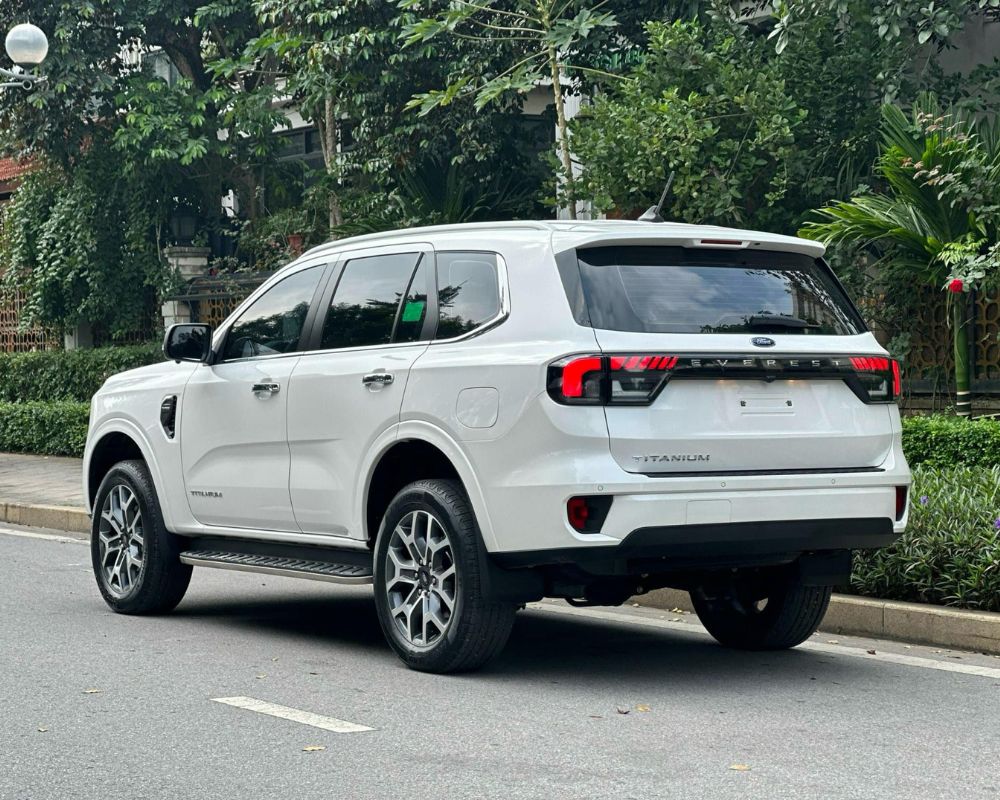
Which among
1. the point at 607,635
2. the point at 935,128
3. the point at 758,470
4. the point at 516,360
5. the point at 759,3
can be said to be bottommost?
the point at 607,635

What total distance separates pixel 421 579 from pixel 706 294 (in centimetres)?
170

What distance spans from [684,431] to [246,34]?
53.8 ft

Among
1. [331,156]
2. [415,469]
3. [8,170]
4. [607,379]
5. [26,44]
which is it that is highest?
[26,44]

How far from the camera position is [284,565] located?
8195 mm

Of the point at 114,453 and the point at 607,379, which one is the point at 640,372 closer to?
the point at 607,379

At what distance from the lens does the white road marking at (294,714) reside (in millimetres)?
6184

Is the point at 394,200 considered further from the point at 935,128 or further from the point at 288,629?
the point at 288,629

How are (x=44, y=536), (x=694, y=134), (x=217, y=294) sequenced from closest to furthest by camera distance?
(x=44, y=536)
(x=694, y=134)
(x=217, y=294)

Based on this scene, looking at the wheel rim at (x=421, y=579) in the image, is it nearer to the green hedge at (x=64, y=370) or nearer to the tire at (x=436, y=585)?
the tire at (x=436, y=585)

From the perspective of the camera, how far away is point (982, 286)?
1281 cm

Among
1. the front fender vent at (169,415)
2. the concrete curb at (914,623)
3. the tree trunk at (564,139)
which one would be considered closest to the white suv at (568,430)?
the concrete curb at (914,623)

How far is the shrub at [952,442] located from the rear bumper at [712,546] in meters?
5.02

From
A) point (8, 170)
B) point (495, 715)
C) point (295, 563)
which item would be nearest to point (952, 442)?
point (295, 563)

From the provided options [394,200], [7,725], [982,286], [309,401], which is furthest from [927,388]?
[7,725]
